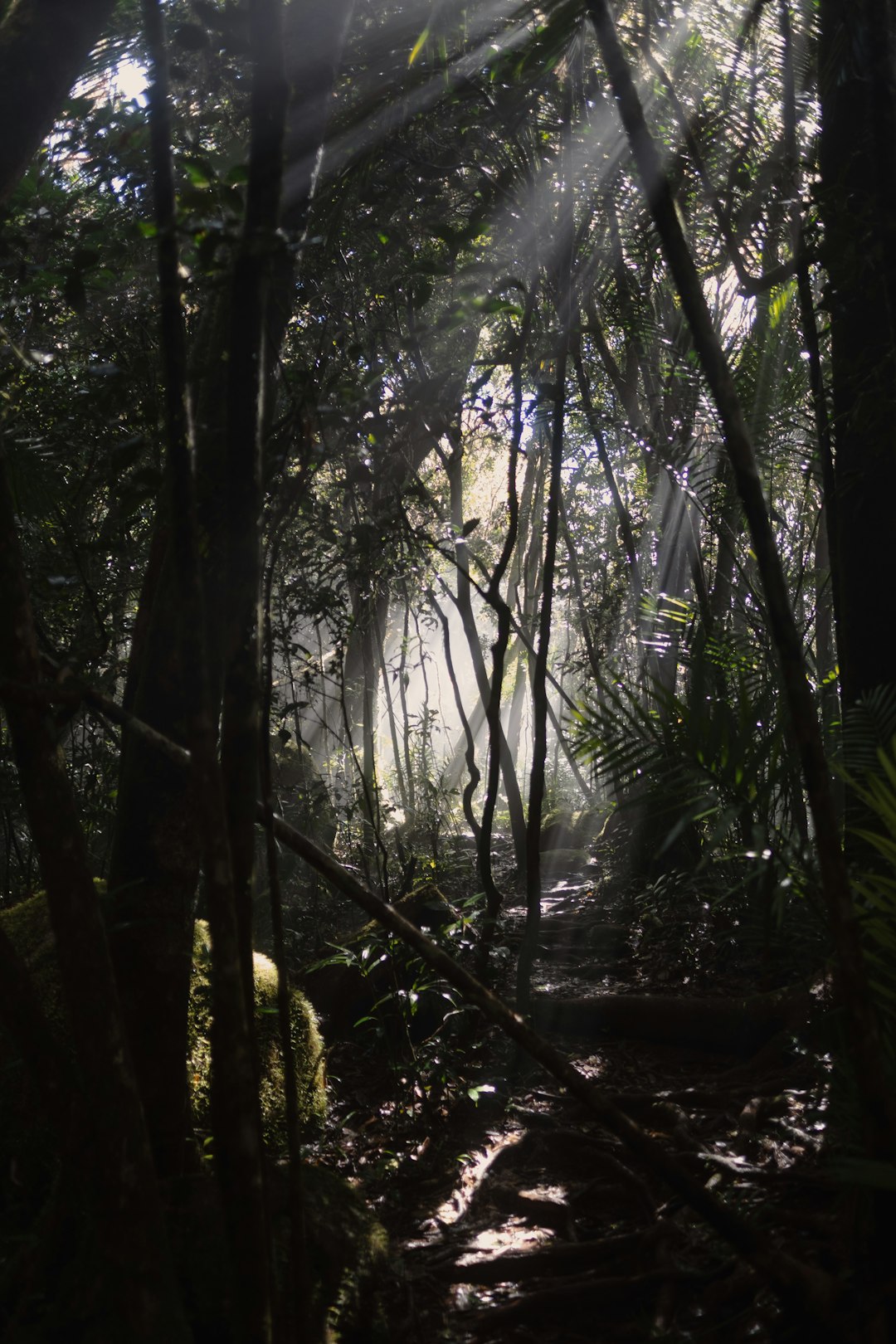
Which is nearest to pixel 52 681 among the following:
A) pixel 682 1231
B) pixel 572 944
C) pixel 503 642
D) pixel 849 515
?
pixel 682 1231

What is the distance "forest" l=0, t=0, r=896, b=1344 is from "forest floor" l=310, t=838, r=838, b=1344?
0.02 m

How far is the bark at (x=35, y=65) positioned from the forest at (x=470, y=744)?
0.01 meters

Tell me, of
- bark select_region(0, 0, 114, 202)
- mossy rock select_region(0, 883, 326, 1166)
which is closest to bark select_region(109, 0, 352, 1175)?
mossy rock select_region(0, 883, 326, 1166)

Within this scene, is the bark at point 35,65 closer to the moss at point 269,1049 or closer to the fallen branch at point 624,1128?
the fallen branch at point 624,1128

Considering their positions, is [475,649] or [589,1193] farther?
[475,649]

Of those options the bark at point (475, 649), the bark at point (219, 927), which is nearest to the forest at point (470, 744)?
the bark at point (219, 927)

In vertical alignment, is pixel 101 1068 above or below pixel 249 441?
below

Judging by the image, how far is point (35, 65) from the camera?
2309 millimetres

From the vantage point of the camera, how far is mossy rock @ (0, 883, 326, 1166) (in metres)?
2.96

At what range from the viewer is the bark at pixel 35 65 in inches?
89.5

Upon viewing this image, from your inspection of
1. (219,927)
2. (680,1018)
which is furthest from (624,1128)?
(680,1018)

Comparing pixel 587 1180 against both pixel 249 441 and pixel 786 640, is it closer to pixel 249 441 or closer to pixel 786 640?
pixel 786 640

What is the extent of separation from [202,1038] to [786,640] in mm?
2559

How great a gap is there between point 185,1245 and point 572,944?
4598 mm
